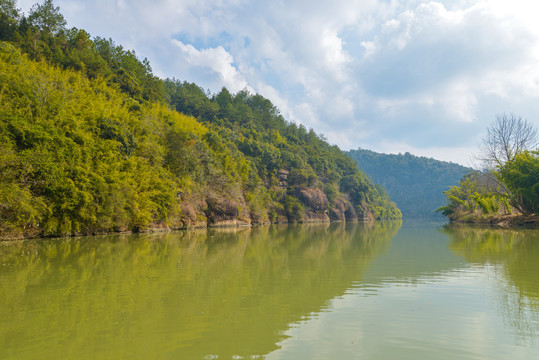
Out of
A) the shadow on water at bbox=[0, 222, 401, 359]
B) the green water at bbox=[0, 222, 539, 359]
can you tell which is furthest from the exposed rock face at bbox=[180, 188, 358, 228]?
the green water at bbox=[0, 222, 539, 359]

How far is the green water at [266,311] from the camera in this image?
392 centimetres

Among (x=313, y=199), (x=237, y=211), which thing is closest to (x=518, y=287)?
(x=237, y=211)

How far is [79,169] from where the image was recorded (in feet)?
62.0

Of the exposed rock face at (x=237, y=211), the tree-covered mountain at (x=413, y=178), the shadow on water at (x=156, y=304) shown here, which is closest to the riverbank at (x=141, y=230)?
the exposed rock face at (x=237, y=211)

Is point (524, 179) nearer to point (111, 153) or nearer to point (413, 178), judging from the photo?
point (111, 153)

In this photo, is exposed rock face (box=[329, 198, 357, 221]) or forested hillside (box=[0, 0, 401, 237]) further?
exposed rock face (box=[329, 198, 357, 221])

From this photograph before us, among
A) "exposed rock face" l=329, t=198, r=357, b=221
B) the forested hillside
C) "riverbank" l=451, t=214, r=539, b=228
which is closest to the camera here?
the forested hillside

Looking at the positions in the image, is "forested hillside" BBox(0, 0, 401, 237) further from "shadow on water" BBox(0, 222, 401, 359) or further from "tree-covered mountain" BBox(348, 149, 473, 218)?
"tree-covered mountain" BBox(348, 149, 473, 218)

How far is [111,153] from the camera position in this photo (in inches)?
877

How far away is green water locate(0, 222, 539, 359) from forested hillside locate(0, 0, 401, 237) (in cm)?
964

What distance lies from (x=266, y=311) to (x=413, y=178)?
179821mm

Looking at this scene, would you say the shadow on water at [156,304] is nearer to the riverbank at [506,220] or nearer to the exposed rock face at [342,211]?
the riverbank at [506,220]

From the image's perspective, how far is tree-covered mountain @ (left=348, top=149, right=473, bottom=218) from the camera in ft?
497

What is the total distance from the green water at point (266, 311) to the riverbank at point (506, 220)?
27.1 m
